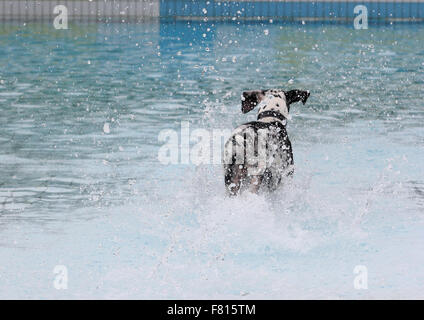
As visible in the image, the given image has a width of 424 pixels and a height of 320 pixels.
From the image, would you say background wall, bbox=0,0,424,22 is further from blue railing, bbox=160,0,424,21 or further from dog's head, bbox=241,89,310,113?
dog's head, bbox=241,89,310,113

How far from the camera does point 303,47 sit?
22.4 m

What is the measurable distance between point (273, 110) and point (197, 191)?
3.42 ft

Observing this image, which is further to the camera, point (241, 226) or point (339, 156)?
point (339, 156)

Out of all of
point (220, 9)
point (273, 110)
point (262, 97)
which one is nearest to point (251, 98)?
point (262, 97)

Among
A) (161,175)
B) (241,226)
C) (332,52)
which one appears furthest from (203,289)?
(332,52)

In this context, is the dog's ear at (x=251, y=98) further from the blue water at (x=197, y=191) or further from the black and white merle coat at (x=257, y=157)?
the blue water at (x=197, y=191)

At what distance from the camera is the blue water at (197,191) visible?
6.75m

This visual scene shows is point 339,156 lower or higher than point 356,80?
lower

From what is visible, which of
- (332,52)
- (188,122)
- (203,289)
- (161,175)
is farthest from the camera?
(332,52)

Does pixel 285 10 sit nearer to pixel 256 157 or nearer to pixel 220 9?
pixel 220 9

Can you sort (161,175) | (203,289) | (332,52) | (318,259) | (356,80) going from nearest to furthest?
(203,289), (318,259), (161,175), (356,80), (332,52)

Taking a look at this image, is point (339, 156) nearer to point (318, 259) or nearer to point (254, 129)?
point (254, 129)
